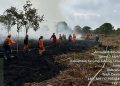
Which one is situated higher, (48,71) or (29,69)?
(29,69)

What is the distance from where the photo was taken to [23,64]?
79.6ft

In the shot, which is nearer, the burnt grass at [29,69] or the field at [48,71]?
the field at [48,71]

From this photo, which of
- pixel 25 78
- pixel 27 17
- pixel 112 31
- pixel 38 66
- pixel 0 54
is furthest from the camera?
pixel 112 31

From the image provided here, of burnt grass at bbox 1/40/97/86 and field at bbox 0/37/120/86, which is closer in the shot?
field at bbox 0/37/120/86

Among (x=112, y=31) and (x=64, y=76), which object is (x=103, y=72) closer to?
(x=64, y=76)

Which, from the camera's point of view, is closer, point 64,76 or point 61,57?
point 64,76

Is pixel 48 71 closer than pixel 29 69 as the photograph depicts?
Yes

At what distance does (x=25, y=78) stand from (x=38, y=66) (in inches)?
163

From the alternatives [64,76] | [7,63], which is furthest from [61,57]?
[64,76]

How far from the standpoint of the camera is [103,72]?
2248 centimetres

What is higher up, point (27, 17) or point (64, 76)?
point (27, 17)

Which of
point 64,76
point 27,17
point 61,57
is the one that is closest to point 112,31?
point 27,17

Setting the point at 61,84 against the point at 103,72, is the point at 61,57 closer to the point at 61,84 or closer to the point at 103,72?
the point at 103,72

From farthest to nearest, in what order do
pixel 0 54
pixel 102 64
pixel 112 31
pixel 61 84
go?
pixel 112 31, pixel 0 54, pixel 102 64, pixel 61 84
